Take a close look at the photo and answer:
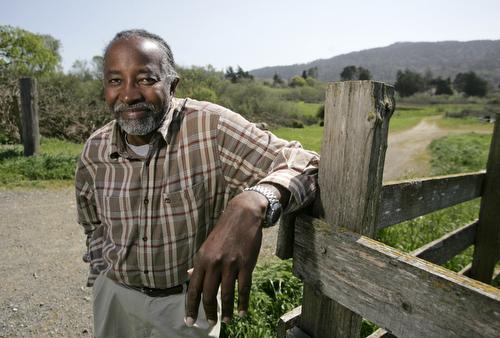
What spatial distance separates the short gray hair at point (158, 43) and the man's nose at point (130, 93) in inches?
7.8

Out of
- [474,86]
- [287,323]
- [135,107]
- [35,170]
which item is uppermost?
[474,86]

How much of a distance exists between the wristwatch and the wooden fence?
6.9 inches

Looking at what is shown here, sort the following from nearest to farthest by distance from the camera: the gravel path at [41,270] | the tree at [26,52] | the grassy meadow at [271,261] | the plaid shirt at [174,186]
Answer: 1. the plaid shirt at [174,186]
2. the grassy meadow at [271,261]
3. the gravel path at [41,270]
4. the tree at [26,52]

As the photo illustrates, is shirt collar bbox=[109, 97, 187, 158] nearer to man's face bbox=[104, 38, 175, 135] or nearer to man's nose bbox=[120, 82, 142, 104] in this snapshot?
man's face bbox=[104, 38, 175, 135]

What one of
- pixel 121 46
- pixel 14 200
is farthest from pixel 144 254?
pixel 14 200

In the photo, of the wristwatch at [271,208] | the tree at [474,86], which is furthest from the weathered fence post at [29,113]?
the tree at [474,86]

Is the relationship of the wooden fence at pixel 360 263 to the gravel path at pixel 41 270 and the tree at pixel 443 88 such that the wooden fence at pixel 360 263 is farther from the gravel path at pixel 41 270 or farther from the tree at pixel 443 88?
the tree at pixel 443 88

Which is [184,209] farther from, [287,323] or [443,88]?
[443,88]

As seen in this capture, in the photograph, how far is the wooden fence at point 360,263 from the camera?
0.92 metres

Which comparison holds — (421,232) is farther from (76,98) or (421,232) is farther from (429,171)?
(76,98)

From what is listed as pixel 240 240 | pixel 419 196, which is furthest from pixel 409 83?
pixel 240 240

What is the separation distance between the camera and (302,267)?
1340mm

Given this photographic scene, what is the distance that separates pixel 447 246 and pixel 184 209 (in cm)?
231

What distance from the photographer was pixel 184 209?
1818mm
